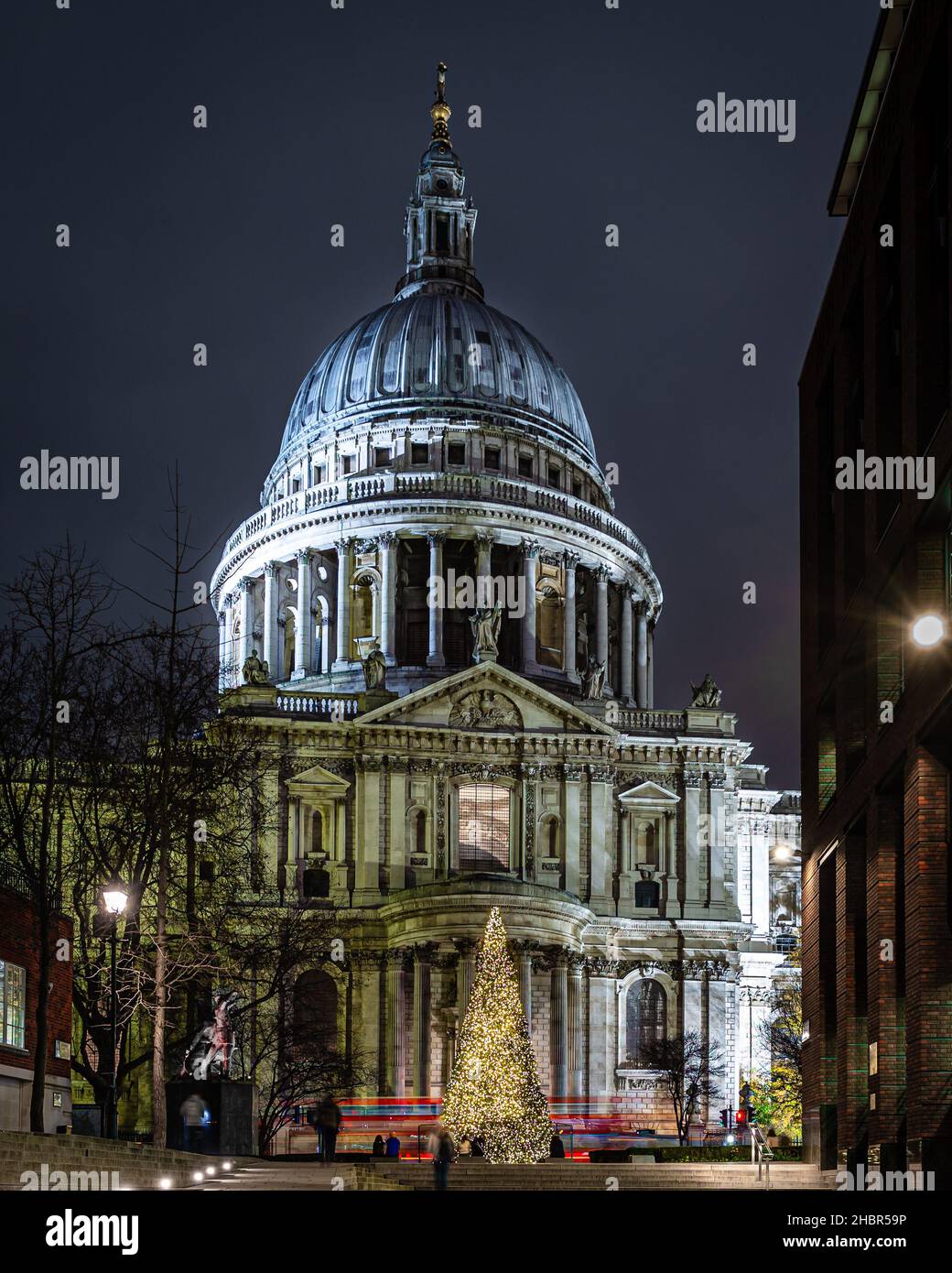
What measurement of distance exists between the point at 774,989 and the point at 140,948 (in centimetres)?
5627

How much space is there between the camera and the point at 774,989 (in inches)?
4136

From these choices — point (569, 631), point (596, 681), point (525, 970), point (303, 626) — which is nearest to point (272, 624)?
point (303, 626)

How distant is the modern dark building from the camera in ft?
120

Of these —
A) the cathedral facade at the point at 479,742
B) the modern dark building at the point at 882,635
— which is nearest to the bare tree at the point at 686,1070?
the cathedral facade at the point at 479,742

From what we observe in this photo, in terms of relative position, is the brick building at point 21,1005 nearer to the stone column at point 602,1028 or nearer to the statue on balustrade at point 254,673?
the stone column at point 602,1028

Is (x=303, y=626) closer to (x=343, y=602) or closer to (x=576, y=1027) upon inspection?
(x=343, y=602)

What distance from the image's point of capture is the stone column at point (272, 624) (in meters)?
116

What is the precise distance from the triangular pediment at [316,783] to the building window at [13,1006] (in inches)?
1756

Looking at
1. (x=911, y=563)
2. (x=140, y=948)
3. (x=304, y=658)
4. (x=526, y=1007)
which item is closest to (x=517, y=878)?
(x=526, y=1007)

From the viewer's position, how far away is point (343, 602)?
113 meters

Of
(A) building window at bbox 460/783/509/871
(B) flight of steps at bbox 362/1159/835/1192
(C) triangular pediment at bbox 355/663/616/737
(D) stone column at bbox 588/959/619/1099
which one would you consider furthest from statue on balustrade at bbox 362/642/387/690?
(B) flight of steps at bbox 362/1159/835/1192

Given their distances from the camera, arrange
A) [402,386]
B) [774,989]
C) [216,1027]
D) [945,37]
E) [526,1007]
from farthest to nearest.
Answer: [402,386] → [774,989] → [526,1007] → [216,1027] → [945,37]

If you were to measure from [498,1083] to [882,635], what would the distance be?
74.5 ft
